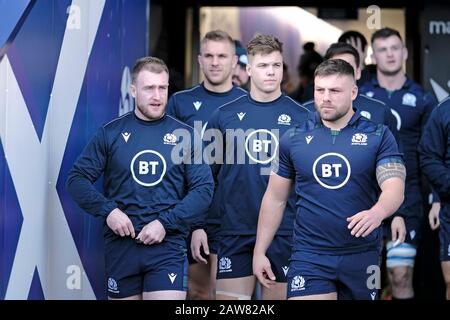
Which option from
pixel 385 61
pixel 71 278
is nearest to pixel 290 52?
pixel 385 61

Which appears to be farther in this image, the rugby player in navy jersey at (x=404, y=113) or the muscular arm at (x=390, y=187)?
the rugby player in navy jersey at (x=404, y=113)

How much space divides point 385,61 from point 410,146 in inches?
22.7

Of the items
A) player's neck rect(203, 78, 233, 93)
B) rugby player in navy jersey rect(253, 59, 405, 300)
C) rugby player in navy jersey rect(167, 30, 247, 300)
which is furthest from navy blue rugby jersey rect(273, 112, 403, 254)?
player's neck rect(203, 78, 233, 93)

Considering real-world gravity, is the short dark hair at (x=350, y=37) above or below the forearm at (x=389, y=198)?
above

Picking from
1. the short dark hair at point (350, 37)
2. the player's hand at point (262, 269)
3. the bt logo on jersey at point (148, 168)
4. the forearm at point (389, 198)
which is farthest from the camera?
the short dark hair at point (350, 37)

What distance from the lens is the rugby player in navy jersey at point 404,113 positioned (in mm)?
8016

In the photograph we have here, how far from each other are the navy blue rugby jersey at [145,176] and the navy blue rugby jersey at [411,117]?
75.2 inches

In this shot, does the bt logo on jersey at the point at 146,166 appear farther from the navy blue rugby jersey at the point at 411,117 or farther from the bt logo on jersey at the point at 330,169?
the navy blue rugby jersey at the point at 411,117

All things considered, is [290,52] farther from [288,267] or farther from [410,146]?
[288,267]

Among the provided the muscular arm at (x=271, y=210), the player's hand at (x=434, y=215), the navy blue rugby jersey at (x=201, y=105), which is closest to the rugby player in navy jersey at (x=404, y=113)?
the player's hand at (x=434, y=215)

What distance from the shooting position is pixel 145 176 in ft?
21.2

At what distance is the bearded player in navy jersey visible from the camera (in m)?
6.41
